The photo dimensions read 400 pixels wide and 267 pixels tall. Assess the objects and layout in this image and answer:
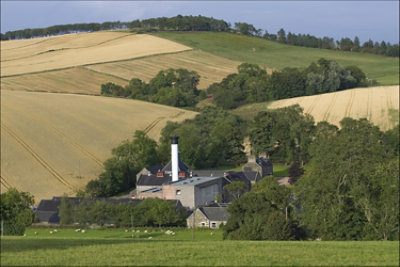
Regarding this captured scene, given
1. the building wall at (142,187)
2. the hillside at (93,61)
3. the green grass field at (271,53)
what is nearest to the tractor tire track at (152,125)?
the hillside at (93,61)

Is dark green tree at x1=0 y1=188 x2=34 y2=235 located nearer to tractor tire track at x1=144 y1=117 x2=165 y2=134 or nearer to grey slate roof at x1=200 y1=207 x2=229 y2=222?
grey slate roof at x1=200 y1=207 x2=229 y2=222

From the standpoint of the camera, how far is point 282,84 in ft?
396

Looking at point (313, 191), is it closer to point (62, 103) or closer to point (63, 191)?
point (63, 191)

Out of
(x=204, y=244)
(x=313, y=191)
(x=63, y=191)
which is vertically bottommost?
(x=63, y=191)

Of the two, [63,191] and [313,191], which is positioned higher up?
[313,191]

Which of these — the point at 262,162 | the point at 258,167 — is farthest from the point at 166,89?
the point at 258,167

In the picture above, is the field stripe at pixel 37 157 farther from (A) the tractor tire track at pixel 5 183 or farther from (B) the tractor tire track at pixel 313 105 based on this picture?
(B) the tractor tire track at pixel 313 105

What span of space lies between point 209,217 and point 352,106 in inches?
2061

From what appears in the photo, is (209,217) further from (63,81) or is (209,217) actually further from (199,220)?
(63,81)

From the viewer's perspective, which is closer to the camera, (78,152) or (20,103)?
(78,152)

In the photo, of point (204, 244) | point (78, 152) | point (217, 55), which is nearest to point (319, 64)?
point (217, 55)

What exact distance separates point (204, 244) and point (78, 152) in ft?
185

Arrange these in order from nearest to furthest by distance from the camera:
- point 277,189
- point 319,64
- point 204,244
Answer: point 204,244 → point 277,189 → point 319,64

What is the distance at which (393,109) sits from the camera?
98062 millimetres
